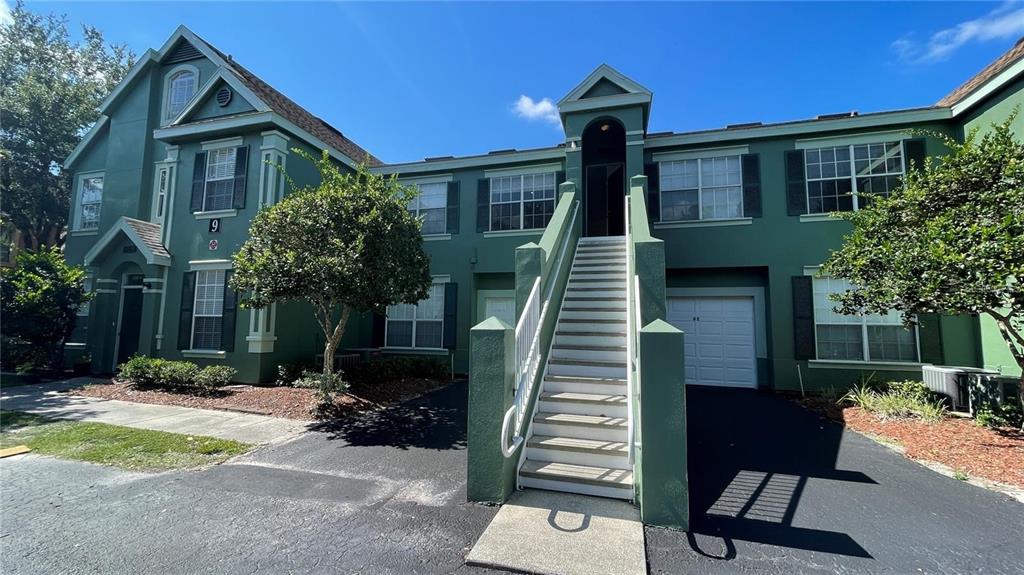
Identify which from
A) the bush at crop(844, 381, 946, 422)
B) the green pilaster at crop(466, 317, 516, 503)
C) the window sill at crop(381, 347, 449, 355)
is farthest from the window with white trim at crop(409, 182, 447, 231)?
the bush at crop(844, 381, 946, 422)

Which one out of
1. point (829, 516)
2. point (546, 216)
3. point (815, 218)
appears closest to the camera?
point (829, 516)

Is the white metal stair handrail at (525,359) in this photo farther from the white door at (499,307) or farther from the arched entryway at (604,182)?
the arched entryway at (604,182)

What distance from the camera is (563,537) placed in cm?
332

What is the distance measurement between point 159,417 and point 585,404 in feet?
24.6

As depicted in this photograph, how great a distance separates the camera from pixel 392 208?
26.8ft

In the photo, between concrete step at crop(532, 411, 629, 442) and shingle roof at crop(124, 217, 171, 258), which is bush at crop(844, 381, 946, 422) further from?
shingle roof at crop(124, 217, 171, 258)

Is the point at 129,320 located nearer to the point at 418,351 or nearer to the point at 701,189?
the point at 418,351

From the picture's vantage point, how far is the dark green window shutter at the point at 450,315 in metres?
11.7

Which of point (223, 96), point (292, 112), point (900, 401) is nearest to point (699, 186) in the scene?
point (900, 401)

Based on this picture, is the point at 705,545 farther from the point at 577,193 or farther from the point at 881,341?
the point at 881,341

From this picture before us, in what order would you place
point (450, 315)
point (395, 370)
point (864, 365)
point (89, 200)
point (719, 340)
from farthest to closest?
point (89, 200), point (450, 315), point (395, 370), point (719, 340), point (864, 365)

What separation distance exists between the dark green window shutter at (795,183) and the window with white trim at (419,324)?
9089 mm

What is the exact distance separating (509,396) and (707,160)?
9013mm

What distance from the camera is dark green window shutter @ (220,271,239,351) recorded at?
1003 centimetres
